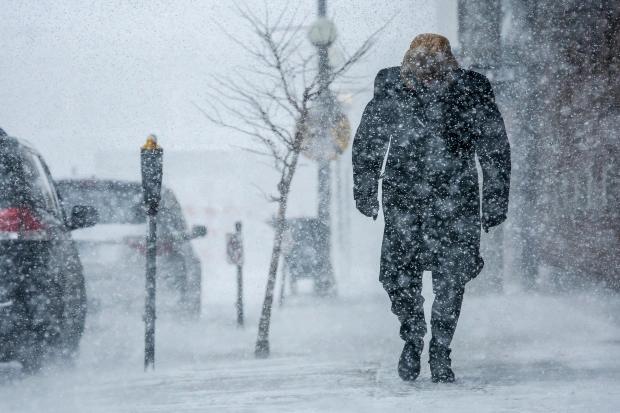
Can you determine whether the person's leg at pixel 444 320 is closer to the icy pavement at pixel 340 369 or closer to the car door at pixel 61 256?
the icy pavement at pixel 340 369

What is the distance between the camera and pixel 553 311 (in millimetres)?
9062

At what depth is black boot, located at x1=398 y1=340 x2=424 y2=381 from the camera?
4.52m

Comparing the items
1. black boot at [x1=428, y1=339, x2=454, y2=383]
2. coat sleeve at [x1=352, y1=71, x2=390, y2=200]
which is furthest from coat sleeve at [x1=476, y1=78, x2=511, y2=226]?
black boot at [x1=428, y1=339, x2=454, y2=383]

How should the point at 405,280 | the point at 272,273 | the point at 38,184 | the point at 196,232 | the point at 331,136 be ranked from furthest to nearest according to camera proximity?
the point at 331,136 < the point at 196,232 < the point at 272,273 < the point at 38,184 < the point at 405,280

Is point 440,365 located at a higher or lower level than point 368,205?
lower

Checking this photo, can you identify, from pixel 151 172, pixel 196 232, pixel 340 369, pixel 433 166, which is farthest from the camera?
Answer: pixel 196 232

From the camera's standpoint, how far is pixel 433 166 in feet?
14.6

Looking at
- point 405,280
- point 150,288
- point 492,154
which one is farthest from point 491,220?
point 150,288

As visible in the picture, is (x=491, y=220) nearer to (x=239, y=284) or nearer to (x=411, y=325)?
(x=411, y=325)

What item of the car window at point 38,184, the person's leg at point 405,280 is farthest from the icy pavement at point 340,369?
the car window at point 38,184

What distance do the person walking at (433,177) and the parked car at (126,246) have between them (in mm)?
3360

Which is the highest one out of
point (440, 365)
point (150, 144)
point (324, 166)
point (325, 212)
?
point (324, 166)

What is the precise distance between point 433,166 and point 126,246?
12.2ft

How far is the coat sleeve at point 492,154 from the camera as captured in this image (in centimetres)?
441
